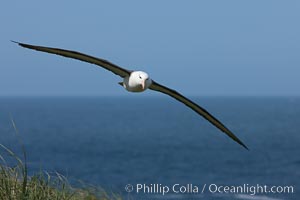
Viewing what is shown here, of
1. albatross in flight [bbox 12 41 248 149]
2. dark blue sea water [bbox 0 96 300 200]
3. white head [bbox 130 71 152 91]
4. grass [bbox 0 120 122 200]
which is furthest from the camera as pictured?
dark blue sea water [bbox 0 96 300 200]

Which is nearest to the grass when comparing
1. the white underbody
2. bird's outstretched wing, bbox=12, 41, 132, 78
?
bird's outstretched wing, bbox=12, 41, 132, 78

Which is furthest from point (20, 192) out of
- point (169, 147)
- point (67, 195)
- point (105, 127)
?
point (105, 127)

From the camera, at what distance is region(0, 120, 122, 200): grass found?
239 inches

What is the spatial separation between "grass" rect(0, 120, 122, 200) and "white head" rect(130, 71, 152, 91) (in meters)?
1.10

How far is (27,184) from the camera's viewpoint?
6.32 m

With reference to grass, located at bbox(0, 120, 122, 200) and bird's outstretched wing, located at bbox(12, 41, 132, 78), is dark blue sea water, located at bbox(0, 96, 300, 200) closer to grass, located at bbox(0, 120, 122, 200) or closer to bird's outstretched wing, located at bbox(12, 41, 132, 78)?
grass, located at bbox(0, 120, 122, 200)

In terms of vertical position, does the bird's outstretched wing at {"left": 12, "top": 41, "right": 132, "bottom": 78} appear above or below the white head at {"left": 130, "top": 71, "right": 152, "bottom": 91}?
above

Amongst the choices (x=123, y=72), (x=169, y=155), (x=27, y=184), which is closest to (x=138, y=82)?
(x=123, y=72)

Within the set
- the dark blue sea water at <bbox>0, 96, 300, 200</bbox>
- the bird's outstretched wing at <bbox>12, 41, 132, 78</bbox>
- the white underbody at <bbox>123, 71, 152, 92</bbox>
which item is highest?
the dark blue sea water at <bbox>0, 96, 300, 200</bbox>

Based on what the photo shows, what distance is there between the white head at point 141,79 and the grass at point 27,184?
1101 millimetres

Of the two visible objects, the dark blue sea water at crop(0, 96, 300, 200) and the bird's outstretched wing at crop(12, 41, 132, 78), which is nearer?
the bird's outstretched wing at crop(12, 41, 132, 78)

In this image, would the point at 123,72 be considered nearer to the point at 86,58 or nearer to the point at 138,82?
the point at 138,82

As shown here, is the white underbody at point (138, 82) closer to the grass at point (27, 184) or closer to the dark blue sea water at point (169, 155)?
the grass at point (27, 184)

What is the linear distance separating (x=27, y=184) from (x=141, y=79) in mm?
1483
